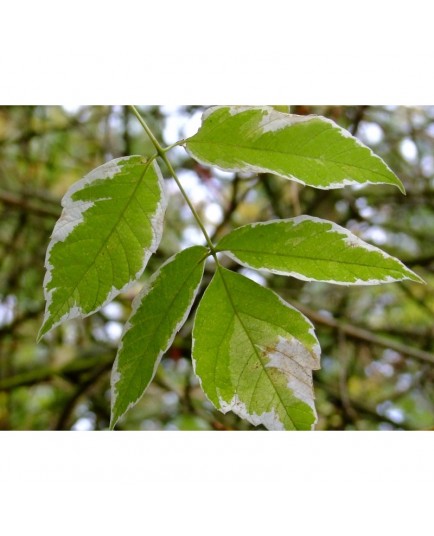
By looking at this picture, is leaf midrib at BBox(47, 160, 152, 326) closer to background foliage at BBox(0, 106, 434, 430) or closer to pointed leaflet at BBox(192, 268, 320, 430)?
pointed leaflet at BBox(192, 268, 320, 430)

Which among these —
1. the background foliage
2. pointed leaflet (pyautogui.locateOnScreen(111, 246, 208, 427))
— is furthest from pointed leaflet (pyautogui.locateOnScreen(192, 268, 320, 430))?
the background foliage

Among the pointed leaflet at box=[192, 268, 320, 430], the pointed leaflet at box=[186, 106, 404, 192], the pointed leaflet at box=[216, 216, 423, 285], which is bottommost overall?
the pointed leaflet at box=[192, 268, 320, 430]

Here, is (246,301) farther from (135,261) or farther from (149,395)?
(149,395)

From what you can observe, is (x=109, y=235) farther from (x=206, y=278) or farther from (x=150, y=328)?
(x=206, y=278)

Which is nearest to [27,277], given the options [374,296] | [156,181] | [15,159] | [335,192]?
[15,159]

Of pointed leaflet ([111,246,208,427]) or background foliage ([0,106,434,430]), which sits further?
background foliage ([0,106,434,430])

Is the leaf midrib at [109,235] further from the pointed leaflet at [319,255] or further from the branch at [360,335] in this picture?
the branch at [360,335]

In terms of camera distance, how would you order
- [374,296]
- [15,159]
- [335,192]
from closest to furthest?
[335,192] → [15,159] → [374,296]
